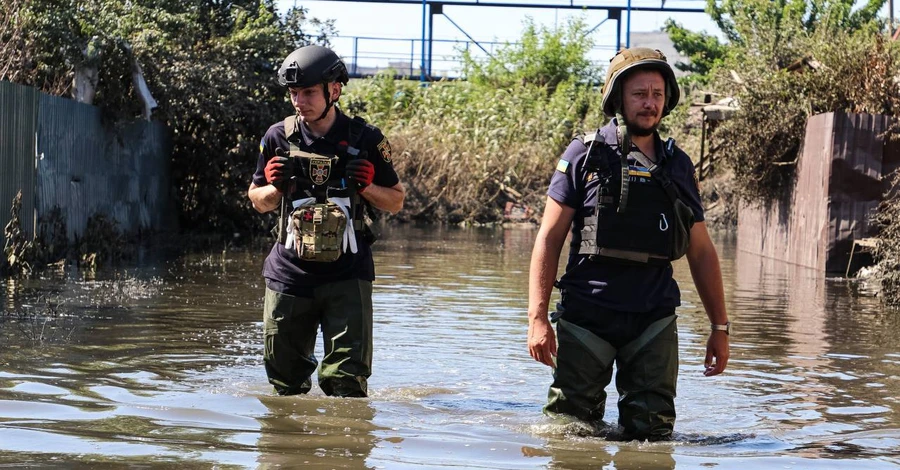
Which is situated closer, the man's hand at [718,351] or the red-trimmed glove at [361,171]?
the man's hand at [718,351]

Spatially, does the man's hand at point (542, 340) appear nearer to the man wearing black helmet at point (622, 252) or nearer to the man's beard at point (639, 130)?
the man wearing black helmet at point (622, 252)

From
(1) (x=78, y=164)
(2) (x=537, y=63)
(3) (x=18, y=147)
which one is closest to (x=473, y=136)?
(2) (x=537, y=63)

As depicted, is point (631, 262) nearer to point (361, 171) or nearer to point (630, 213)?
point (630, 213)

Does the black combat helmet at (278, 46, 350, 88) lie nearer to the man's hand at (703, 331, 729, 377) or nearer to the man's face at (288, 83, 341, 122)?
the man's face at (288, 83, 341, 122)

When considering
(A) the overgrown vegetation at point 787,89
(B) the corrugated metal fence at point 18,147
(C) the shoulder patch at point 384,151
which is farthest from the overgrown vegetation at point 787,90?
(C) the shoulder patch at point 384,151

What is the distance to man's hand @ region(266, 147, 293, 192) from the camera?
6133mm

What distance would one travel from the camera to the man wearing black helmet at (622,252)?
547 cm

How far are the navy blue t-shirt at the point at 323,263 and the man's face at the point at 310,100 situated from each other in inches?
4.9

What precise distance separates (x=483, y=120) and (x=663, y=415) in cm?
2713

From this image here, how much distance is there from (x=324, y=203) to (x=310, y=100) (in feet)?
1.60

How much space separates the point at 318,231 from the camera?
6016 millimetres

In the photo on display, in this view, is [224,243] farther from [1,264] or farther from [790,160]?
[790,160]

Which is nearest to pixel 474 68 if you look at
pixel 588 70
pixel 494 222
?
pixel 588 70

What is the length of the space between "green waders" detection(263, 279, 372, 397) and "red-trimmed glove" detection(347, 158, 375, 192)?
18.9 inches
